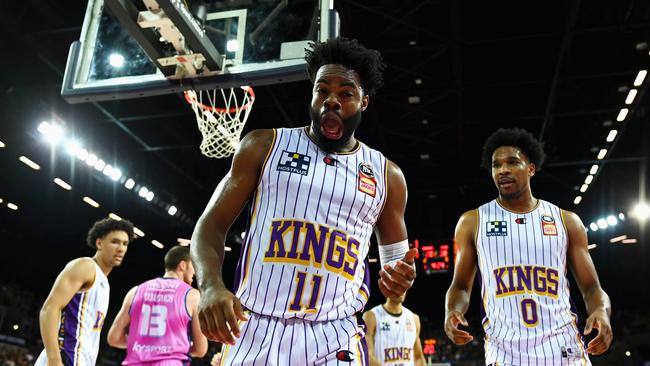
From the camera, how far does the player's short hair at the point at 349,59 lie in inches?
113

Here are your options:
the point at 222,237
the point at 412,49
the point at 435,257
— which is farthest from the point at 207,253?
the point at 435,257

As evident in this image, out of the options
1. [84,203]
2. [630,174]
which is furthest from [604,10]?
[84,203]

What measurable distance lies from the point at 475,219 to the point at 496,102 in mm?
8882

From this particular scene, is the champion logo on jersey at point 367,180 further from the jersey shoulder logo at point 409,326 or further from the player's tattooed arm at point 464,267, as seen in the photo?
the jersey shoulder logo at point 409,326

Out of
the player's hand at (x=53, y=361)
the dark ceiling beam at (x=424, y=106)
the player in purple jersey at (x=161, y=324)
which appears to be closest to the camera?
the player's hand at (x=53, y=361)

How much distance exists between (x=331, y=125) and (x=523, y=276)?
195 cm

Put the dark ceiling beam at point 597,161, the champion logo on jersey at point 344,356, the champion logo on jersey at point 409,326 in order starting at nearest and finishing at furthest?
the champion logo on jersey at point 344,356 < the champion logo on jersey at point 409,326 < the dark ceiling beam at point 597,161

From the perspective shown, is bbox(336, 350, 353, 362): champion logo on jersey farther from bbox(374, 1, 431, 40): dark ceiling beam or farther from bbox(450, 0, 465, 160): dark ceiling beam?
bbox(374, 1, 431, 40): dark ceiling beam

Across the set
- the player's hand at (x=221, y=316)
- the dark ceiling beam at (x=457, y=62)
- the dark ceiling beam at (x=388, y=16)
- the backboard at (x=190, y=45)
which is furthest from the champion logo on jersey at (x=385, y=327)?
the player's hand at (x=221, y=316)

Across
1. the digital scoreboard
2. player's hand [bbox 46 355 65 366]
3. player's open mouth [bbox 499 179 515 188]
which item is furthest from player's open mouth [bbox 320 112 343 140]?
the digital scoreboard

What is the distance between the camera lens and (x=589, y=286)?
3.96 metres

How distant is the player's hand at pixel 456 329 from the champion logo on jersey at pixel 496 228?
25.9 inches

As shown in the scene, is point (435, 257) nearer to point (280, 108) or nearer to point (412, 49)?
point (280, 108)

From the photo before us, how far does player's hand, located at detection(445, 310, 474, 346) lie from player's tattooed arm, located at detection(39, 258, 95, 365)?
3105 mm
